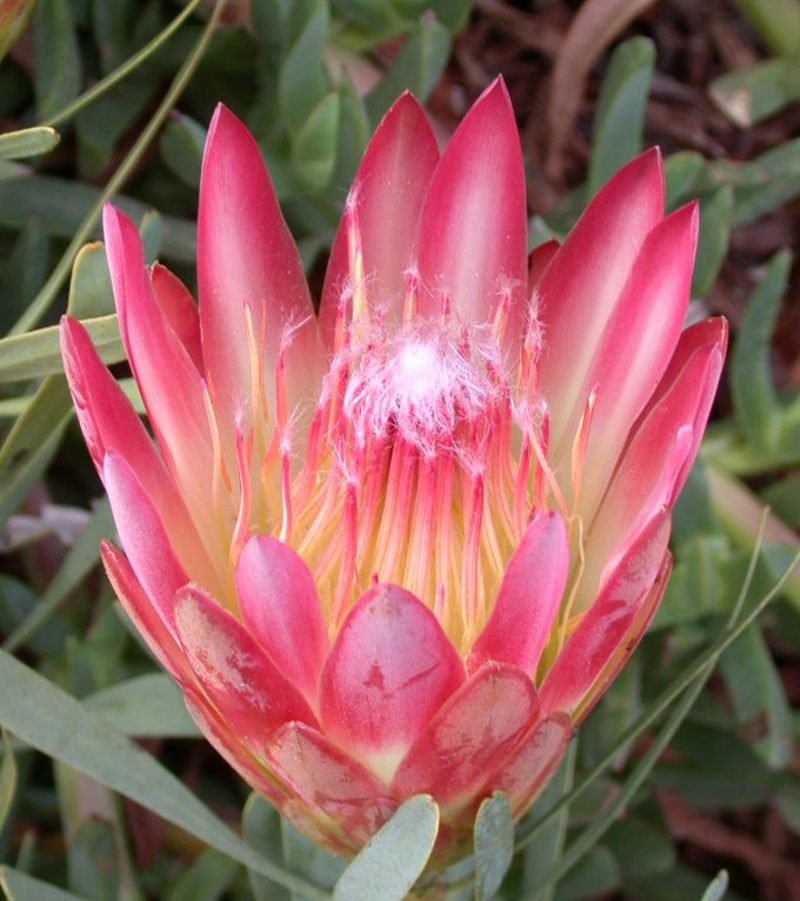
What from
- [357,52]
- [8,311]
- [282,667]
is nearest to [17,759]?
[8,311]

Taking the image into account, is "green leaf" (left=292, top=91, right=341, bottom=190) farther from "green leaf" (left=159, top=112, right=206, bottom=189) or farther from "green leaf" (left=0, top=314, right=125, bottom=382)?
"green leaf" (left=0, top=314, right=125, bottom=382)

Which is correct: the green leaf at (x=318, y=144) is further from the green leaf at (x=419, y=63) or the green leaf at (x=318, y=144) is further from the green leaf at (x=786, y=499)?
the green leaf at (x=786, y=499)

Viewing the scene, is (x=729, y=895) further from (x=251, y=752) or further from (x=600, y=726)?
(x=251, y=752)

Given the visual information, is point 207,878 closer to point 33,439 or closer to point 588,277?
point 33,439

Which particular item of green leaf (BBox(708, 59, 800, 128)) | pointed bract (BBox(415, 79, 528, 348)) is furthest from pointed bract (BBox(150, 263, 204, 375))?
green leaf (BBox(708, 59, 800, 128))

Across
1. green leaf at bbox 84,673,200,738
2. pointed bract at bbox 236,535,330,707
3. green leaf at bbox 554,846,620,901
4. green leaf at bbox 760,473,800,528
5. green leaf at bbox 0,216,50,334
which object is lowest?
green leaf at bbox 554,846,620,901

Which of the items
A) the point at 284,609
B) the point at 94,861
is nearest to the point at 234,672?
the point at 284,609

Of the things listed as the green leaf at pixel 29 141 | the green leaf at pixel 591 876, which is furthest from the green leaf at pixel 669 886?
the green leaf at pixel 29 141
